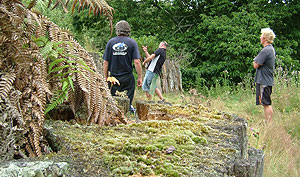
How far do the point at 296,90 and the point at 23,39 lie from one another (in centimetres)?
809

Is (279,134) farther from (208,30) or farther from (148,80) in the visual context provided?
(208,30)

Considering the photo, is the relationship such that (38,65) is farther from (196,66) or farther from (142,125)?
(196,66)

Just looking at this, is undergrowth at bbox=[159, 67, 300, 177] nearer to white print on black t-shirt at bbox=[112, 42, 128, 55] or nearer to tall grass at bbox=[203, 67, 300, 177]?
tall grass at bbox=[203, 67, 300, 177]

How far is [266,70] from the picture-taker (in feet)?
21.3

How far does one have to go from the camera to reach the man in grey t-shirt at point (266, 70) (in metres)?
6.43

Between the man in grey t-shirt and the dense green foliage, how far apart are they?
7237 millimetres

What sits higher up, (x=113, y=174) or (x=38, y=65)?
(x=38, y=65)

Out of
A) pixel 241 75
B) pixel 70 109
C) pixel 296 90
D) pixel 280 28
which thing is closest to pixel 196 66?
pixel 241 75

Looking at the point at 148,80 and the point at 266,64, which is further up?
the point at 266,64

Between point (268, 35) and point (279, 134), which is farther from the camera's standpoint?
point (268, 35)

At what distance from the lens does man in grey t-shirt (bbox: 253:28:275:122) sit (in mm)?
6430

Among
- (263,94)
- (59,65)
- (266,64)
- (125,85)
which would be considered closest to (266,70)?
(266,64)

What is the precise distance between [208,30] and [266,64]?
10644 mm

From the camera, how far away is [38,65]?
5.02ft
